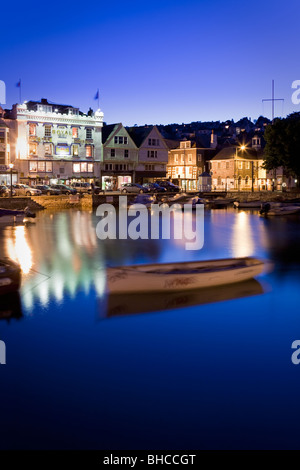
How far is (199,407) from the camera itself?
12438 millimetres

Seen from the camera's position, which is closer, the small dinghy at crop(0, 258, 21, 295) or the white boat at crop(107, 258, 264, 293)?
the white boat at crop(107, 258, 264, 293)

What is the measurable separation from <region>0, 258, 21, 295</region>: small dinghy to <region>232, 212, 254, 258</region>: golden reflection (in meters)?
Answer: 18.4

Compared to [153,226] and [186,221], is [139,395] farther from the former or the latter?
[186,221]

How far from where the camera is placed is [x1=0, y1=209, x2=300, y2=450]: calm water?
1123 centimetres

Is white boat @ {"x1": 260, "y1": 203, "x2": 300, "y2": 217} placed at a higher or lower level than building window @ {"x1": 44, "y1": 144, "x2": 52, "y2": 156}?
lower

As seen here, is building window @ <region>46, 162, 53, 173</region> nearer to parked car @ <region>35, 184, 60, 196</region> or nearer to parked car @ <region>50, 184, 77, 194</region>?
parked car @ <region>50, 184, 77, 194</region>

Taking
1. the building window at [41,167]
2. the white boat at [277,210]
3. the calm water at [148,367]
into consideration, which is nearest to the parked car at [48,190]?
the building window at [41,167]

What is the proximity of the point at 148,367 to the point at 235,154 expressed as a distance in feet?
332

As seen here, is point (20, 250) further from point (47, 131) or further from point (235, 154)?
point (235, 154)

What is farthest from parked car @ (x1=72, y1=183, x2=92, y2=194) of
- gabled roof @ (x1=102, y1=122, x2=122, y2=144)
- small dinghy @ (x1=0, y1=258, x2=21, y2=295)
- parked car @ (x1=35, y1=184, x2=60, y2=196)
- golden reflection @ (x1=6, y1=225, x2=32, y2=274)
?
small dinghy @ (x1=0, y1=258, x2=21, y2=295)

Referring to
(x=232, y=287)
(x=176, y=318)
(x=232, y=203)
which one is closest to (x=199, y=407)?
(x=176, y=318)

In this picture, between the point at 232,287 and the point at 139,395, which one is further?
the point at 232,287

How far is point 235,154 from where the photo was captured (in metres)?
A: 112
